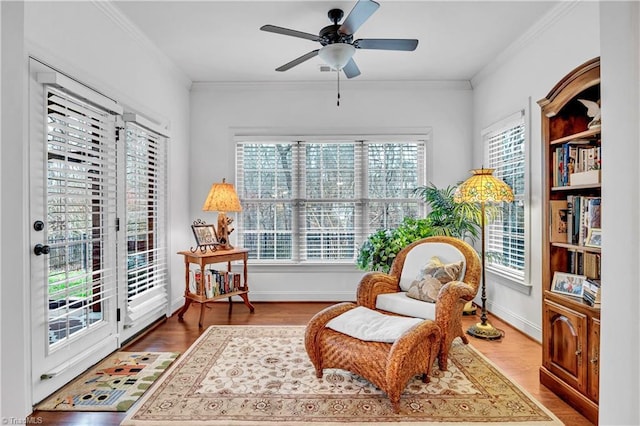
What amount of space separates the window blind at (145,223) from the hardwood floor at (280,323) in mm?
298

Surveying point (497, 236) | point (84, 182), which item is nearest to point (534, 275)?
point (497, 236)

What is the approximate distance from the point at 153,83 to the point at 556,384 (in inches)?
166

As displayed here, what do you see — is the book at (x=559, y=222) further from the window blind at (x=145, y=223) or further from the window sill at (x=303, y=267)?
the window blind at (x=145, y=223)

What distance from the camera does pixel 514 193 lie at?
3.65 meters

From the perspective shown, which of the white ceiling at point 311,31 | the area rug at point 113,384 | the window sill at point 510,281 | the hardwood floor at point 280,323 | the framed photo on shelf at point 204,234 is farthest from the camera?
the framed photo on shelf at point 204,234

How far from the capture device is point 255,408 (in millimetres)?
2107

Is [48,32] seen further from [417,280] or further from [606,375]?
[606,375]

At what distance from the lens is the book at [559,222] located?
2.35 metres

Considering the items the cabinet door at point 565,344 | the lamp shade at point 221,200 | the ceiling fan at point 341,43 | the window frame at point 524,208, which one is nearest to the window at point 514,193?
the window frame at point 524,208

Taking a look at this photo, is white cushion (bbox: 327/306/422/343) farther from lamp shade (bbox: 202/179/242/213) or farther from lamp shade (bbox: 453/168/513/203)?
lamp shade (bbox: 202/179/242/213)

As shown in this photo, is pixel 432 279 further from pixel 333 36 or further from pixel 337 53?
pixel 333 36

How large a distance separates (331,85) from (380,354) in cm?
345

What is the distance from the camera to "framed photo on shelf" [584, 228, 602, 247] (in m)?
2.03

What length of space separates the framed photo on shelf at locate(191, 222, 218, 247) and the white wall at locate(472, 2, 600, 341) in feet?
10.5
